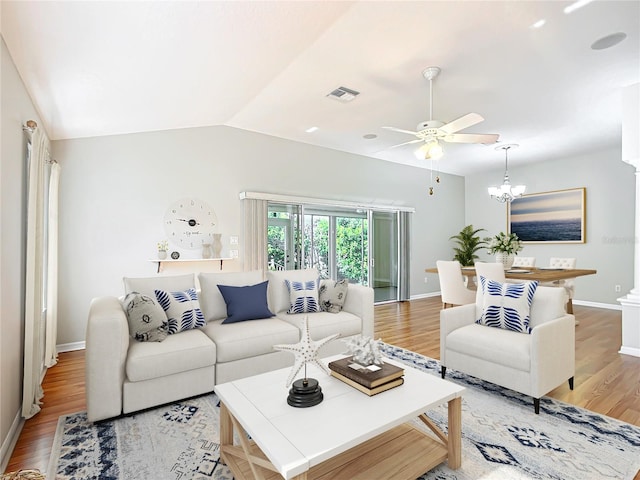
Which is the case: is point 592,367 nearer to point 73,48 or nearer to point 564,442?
point 564,442

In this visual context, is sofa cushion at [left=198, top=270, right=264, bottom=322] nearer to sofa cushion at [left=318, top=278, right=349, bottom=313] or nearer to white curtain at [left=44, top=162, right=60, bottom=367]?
sofa cushion at [left=318, top=278, right=349, bottom=313]

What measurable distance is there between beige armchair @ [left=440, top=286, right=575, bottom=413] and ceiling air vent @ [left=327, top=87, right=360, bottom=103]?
2467mm

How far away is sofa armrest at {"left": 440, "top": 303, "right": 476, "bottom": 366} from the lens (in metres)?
3.05

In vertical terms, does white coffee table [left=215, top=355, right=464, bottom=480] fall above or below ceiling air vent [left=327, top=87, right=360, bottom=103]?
below

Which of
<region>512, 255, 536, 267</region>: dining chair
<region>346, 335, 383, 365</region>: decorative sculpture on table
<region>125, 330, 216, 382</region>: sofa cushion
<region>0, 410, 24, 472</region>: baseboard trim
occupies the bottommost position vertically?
<region>0, 410, 24, 472</region>: baseboard trim

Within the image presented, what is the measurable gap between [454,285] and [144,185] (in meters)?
4.47

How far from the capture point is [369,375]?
1885 mm

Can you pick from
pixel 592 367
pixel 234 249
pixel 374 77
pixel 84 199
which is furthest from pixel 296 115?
pixel 592 367

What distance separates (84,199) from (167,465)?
3.36 m

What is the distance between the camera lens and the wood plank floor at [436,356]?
2.22 metres

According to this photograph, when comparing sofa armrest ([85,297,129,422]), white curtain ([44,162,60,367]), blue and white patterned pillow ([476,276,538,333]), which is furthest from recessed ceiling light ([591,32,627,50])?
white curtain ([44,162,60,367])

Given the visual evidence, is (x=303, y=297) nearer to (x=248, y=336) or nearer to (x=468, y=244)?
(x=248, y=336)

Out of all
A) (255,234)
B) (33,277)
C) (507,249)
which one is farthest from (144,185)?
(507,249)

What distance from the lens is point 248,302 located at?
3.30 m
